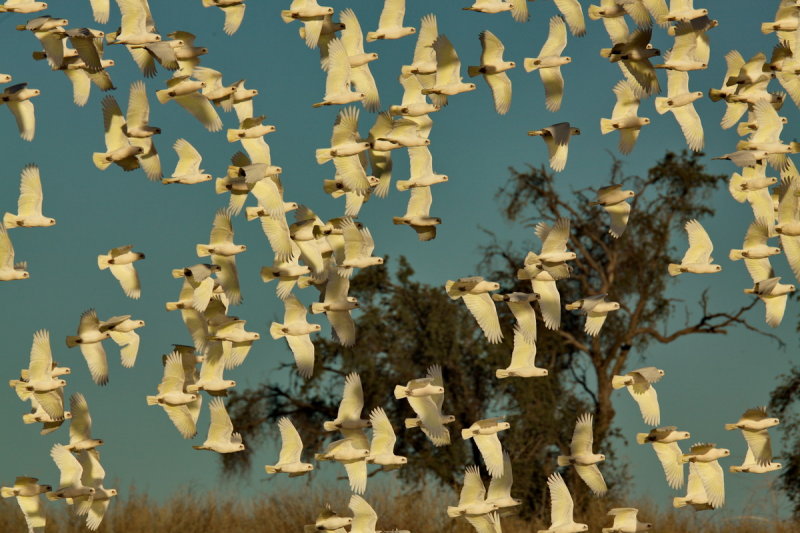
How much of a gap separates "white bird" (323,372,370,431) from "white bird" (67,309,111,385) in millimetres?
1913

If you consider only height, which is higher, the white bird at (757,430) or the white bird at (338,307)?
the white bird at (338,307)

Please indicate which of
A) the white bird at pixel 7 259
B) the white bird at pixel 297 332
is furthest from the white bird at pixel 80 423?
the white bird at pixel 297 332

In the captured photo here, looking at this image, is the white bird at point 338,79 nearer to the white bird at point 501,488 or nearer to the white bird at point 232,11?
the white bird at point 232,11

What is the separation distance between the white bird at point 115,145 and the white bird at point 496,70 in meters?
2.98

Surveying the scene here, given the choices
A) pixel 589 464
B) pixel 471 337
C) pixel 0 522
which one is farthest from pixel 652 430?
pixel 471 337

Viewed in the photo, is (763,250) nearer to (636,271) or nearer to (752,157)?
(752,157)

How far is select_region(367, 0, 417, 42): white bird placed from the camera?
12.0 m

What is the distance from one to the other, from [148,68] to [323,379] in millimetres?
12780

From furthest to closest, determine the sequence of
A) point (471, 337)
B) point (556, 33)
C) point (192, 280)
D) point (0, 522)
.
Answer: point (471, 337)
point (0, 522)
point (556, 33)
point (192, 280)

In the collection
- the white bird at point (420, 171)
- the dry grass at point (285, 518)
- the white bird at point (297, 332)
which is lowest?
the dry grass at point (285, 518)

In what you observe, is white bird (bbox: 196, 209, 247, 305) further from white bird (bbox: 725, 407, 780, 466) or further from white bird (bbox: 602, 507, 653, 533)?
white bird (bbox: 725, 407, 780, 466)

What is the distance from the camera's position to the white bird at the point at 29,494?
1159 centimetres

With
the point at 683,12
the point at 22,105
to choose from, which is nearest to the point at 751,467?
the point at 683,12

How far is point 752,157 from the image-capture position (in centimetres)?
1175
